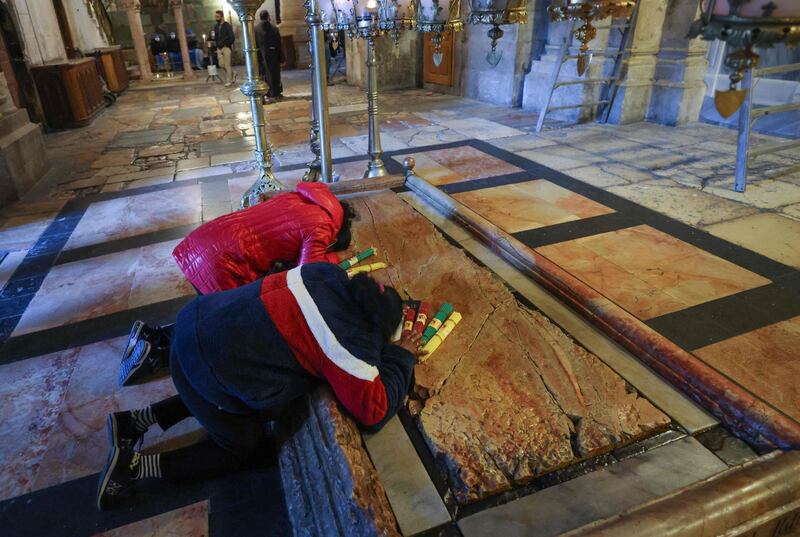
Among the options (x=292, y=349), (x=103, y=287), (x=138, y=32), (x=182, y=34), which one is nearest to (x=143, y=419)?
(x=292, y=349)

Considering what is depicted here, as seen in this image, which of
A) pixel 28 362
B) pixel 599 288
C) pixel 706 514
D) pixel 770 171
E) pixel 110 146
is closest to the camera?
pixel 706 514

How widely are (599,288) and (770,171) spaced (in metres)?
3.10

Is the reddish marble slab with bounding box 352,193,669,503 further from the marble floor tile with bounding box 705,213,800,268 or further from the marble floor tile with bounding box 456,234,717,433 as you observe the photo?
the marble floor tile with bounding box 705,213,800,268

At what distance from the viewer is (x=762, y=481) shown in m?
1.09

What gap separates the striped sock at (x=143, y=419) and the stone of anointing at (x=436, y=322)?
104 cm

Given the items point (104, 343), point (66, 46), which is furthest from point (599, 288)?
point (66, 46)

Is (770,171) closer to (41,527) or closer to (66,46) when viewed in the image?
(41,527)

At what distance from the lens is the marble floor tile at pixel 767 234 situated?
3066mm

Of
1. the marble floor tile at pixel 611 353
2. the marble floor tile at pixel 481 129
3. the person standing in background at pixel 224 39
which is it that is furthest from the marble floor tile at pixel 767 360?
the person standing in background at pixel 224 39

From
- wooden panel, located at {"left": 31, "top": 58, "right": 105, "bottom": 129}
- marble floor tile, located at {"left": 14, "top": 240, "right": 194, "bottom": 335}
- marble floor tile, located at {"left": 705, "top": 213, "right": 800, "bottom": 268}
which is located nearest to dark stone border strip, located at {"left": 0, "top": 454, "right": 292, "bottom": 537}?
marble floor tile, located at {"left": 14, "top": 240, "right": 194, "bottom": 335}

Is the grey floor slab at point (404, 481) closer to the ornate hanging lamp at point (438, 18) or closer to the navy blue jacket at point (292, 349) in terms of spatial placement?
the navy blue jacket at point (292, 349)

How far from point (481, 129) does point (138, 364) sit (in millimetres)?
5424

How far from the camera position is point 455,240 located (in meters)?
A: 2.51

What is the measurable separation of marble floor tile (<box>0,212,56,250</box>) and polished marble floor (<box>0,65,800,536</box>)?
0.02m
